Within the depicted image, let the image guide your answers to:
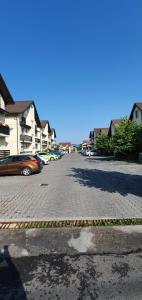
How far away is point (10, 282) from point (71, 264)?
1.10 metres

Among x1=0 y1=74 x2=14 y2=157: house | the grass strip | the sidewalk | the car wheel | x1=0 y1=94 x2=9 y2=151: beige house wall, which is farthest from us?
x1=0 y1=94 x2=9 y2=151: beige house wall

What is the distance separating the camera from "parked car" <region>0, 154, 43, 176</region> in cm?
1825

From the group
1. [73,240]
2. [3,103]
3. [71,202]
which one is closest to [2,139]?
[3,103]

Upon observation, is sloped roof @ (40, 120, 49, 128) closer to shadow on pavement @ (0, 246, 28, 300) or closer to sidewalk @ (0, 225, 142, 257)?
sidewalk @ (0, 225, 142, 257)

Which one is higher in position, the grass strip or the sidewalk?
the grass strip

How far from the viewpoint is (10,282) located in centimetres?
407

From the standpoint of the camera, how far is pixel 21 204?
9.07m

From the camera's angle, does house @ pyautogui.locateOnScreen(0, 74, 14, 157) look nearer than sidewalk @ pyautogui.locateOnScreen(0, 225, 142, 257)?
No

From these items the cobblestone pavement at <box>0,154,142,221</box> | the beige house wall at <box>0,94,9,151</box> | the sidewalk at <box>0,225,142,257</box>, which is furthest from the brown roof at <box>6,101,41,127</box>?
the sidewalk at <box>0,225,142,257</box>

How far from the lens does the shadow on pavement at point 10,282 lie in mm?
3733

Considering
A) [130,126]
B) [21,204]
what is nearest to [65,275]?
[21,204]

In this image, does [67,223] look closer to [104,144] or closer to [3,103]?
[3,103]

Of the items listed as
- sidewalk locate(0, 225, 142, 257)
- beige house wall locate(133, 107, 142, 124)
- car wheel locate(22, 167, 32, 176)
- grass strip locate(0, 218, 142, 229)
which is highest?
beige house wall locate(133, 107, 142, 124)

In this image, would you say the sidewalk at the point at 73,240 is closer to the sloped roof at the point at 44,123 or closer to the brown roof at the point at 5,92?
the brown roof at the point at 5,92
